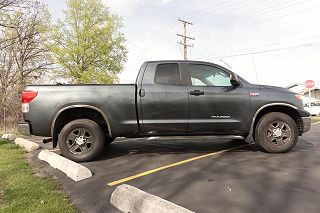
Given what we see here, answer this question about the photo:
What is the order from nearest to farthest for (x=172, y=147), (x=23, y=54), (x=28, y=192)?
(x=28, y=192) < (x=172, y=147) < (x=23, y=54)

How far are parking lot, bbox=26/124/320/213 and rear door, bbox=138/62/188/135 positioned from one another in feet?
1.99

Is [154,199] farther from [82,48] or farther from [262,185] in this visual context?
[82,48]

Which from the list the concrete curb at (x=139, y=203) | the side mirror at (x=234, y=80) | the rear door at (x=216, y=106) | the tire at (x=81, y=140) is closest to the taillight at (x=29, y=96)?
the tire at (x=81, y=140)

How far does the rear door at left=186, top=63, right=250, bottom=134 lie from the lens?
21.0ft

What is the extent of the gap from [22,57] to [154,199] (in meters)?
28.2

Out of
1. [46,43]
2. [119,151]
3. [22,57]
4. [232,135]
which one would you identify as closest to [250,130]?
[232,135]

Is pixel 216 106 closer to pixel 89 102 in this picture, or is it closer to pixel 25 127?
pixel 89 102

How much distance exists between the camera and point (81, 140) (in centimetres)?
638

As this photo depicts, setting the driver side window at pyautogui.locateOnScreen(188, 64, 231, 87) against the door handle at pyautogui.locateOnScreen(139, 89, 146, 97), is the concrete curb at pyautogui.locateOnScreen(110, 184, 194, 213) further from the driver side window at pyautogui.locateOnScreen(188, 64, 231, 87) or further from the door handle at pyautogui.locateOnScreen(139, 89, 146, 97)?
the driver side window at pyautogui.locateOnScreen(188, 64, 231, 87)

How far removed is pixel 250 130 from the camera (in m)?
6.60

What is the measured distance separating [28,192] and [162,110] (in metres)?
2.90

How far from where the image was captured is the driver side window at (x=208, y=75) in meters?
6.64

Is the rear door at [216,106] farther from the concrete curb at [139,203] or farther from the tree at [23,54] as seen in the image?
the tree at [23,54]

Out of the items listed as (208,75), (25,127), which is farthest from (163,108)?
(25,127)
